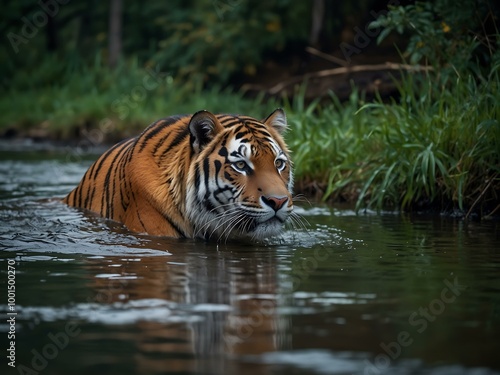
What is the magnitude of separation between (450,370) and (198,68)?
1787 cm

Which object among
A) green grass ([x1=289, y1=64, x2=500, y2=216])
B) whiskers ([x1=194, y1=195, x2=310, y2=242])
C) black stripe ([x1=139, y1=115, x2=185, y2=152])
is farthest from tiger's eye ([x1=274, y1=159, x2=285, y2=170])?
green grass ([x1=289, y1=64, x2=500, y2=216])

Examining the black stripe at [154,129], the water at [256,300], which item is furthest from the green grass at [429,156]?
the black stripe at [154,129]

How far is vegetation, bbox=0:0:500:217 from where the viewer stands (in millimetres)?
7785

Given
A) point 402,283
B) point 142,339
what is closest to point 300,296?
point 402,283

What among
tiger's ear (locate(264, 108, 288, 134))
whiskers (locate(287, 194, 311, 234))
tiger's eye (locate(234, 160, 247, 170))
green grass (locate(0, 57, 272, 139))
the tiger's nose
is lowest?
whiskers (locate(287, 194, 311, 234))

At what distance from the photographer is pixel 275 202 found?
5.77m

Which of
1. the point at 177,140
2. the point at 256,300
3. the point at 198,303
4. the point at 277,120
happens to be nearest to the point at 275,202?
the point at 277,120

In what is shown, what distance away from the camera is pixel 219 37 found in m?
20.4

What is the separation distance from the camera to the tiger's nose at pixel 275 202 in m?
5.77

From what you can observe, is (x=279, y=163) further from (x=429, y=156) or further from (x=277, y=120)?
(x=429, y=156)

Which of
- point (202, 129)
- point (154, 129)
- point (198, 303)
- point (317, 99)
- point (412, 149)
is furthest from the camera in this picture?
point (317, 99)

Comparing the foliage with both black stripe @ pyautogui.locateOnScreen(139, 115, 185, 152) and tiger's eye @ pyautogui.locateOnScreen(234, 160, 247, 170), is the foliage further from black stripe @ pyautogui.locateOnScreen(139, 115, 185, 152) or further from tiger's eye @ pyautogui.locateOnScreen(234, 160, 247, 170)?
tiger's eye @ pyautogui.locateOnScreen(234, 160, 247, 170)

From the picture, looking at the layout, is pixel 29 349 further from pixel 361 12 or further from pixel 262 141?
pixel 361 12

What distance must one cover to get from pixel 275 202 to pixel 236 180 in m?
0.37
